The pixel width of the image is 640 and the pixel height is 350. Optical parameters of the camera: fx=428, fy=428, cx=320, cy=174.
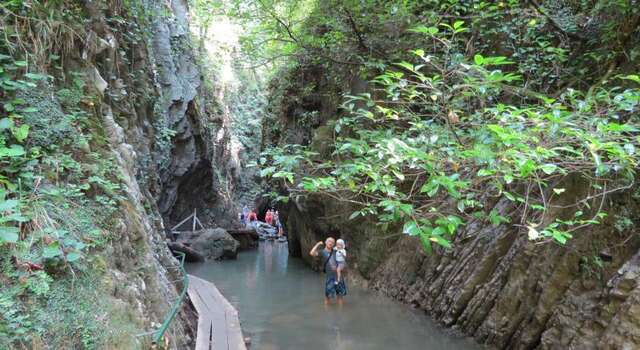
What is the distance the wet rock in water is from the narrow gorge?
3.23 meters

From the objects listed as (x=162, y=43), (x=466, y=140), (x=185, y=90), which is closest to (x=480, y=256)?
(x=466, y=140)

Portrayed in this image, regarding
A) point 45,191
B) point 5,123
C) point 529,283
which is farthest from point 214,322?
point 529,283

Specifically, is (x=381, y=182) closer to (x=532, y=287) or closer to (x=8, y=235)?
(x=8, y=235)

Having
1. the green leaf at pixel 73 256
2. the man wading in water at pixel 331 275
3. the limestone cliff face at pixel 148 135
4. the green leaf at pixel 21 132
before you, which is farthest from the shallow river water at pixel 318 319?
the green leaf at pixel 21 132

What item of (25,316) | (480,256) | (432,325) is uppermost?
(25,316)

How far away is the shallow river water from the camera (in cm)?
694

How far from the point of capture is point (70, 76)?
517 centimetres

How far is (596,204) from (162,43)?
12722mm

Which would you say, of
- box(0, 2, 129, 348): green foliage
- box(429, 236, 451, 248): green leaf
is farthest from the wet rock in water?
box(429, 236, 451, 248): green leaf

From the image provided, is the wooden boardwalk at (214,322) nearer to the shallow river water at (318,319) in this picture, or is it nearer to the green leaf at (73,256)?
the shallow river water at (318,319)

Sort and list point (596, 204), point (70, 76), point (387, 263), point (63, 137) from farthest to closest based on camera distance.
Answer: point (387, 263)
point (596, 204)
point (70, 76)
point (63, 137)

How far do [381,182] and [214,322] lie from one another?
14.8 feet

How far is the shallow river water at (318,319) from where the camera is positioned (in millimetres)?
6938

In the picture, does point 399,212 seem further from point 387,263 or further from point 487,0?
point 387,263
